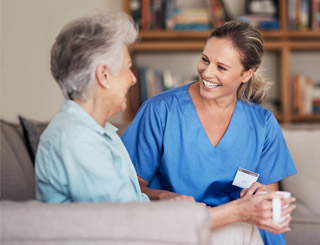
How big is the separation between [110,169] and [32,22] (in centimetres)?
170

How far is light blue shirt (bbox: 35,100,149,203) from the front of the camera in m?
1.13

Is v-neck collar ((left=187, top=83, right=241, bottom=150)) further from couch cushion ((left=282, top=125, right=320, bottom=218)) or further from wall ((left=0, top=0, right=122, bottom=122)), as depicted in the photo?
wall ((left=0, top=0, right=122, bottom=122))

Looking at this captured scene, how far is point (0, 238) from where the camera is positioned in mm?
1049

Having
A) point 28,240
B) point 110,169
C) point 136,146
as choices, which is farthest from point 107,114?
point 136,146

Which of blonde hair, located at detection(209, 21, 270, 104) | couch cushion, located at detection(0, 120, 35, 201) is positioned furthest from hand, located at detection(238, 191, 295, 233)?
couch cushion, located at detection(0, 120, 35, 201)

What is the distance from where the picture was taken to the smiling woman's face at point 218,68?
1.75 metres

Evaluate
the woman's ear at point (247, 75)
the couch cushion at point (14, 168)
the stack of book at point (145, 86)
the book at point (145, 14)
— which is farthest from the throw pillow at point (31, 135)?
the book at point (145, 14)

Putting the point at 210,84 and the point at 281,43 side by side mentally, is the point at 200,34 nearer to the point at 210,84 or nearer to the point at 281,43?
the point at 281,43

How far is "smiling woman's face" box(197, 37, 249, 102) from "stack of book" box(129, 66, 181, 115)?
1.91 metres

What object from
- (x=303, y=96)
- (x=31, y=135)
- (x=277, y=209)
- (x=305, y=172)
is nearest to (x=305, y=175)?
(x=305, y=172)

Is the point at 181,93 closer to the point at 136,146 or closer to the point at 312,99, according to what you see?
the point at 136,146

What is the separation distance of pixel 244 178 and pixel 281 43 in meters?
2.12

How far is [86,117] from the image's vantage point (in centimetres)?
122

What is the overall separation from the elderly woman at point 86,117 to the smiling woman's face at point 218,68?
1.80 feet
